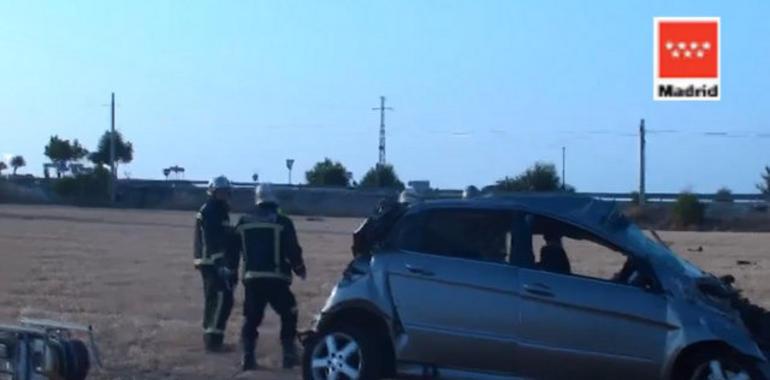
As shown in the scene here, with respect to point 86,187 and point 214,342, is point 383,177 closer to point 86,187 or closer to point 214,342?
point 86,187

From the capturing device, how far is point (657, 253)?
12.4 metres

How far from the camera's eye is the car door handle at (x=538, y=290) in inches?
482

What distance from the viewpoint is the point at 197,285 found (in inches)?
998

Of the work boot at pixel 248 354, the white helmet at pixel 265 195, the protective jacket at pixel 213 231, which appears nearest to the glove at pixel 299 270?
the white helmet at pixel 265 195

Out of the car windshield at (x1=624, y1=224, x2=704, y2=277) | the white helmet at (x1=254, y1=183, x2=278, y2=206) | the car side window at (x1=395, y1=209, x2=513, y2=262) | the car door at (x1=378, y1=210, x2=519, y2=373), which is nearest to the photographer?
the car windshield at (x1=624, y1=224, x2=704, y2=277)

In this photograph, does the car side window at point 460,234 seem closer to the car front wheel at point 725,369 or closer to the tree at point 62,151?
the car front wheel at point 725,369

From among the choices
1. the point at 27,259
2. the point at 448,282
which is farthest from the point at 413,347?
the point at 27,259

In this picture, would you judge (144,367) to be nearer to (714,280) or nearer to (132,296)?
(714,280)

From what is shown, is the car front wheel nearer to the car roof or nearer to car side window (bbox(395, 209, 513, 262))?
the car roof

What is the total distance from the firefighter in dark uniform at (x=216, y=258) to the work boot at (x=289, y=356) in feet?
3.46

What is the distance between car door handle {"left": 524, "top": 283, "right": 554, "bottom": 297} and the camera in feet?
40.2

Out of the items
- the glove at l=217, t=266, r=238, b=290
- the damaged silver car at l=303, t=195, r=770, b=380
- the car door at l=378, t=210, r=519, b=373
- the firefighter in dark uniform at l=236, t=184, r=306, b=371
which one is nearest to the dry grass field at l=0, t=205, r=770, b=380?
the firefighter in dark uniform at l=236, t=184, r=306, b=371

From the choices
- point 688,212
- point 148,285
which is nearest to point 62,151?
point 688,212

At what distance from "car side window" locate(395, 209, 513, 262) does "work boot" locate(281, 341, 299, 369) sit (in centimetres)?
282
